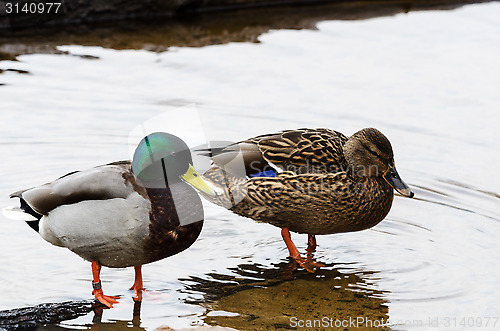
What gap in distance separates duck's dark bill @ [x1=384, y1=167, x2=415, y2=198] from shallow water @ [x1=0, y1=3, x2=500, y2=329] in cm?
45

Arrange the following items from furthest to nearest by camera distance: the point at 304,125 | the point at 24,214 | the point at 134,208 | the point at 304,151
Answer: the point at 304,125
the point at 304,151
the point at 24,214
the point at 134,208

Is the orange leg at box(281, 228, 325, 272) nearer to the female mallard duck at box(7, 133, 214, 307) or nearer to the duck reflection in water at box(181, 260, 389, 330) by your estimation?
the duck reflection in water at box(181, 260, 389, 330)

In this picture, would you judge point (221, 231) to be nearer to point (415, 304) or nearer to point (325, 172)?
point (325, 172)

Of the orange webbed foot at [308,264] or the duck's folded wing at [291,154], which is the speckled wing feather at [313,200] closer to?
the duck's folded wing at [291,154]

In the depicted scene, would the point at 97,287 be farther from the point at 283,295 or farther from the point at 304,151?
the point at 304,151

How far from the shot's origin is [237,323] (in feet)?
14.4

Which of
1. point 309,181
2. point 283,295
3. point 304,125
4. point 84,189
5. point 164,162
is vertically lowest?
point 283,295

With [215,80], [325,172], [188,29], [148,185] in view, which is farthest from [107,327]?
[188,29]

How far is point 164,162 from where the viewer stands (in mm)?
4371

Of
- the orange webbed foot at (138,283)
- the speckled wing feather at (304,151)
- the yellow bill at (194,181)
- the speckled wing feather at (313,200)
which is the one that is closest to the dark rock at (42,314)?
the orange webbed foot at (138,283)

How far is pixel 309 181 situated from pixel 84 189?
1377mm

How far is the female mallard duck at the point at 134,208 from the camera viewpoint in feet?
14.1

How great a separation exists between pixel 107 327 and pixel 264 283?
105 cm

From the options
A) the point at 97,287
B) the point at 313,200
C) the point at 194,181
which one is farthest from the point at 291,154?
the point at 97,287
